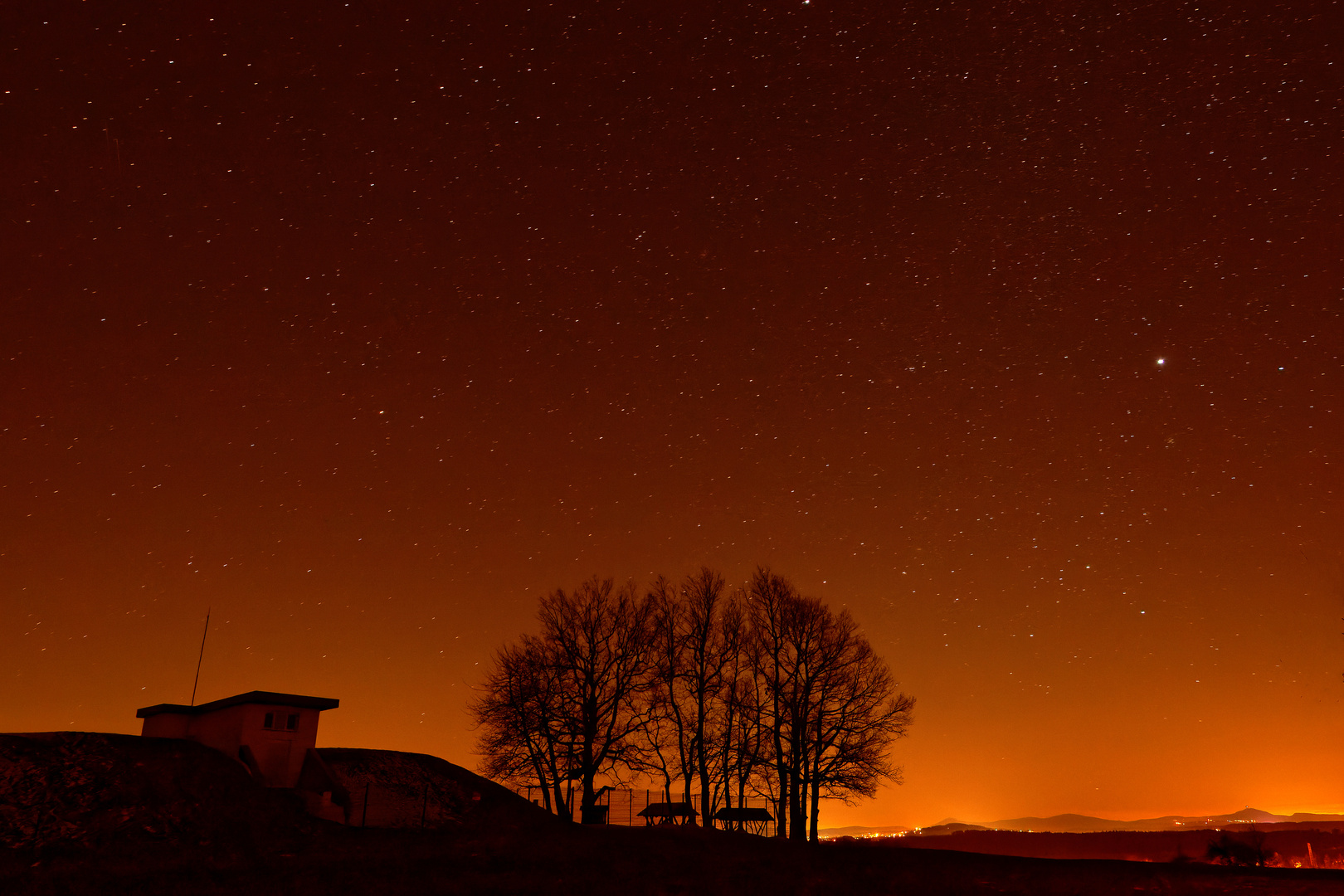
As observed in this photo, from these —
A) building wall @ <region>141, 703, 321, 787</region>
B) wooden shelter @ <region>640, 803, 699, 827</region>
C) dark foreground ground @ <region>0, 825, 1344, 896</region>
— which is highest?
building wall @ <region>141, 703, 321, 787</region>

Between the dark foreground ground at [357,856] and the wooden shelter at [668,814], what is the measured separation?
627cm

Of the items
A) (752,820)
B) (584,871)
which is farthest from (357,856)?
(752,820)

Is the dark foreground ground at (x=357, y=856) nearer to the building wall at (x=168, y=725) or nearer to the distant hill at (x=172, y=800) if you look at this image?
the distant hill at (x=172, y=800)

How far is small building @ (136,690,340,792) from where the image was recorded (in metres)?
36.0

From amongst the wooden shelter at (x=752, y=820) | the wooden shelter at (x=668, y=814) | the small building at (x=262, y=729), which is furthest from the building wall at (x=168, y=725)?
the wooden shelter at (x=752, y=820)

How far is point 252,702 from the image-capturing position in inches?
1433

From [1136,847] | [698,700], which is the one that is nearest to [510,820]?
[698,700]

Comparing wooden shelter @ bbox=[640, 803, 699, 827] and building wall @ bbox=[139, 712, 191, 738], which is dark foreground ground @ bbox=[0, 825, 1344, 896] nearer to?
wooden shelter @ bbox=[640, 803, 699, 827]

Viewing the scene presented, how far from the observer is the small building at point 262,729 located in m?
36.0

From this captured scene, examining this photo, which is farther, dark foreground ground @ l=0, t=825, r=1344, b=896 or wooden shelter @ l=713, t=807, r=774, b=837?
wooden shelter @ l=713, t=807, r=774, b=837

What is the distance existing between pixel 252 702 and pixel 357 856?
12.2 m

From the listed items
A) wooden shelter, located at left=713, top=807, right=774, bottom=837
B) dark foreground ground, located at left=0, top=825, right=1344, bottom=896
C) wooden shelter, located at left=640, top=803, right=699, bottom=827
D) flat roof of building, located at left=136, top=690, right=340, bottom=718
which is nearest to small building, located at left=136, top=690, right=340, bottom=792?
flat roof of building, located at left=136, top=690, right=340, bottom=718

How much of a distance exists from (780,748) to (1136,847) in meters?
15.3

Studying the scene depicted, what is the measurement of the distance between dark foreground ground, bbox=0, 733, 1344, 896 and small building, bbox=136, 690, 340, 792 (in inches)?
53.4
